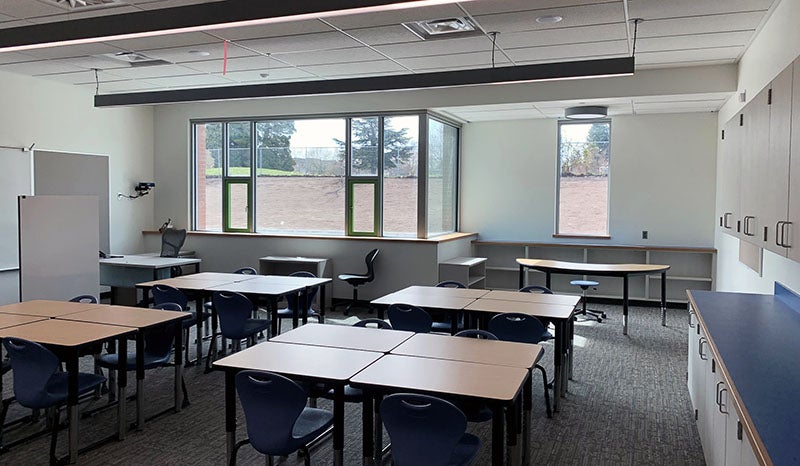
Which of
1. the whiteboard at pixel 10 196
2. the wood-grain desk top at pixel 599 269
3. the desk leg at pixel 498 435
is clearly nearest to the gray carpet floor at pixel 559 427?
the desk leg at pixel 498 435

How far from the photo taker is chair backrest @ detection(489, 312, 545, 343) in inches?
177

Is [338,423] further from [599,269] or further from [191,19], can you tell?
[599,269]

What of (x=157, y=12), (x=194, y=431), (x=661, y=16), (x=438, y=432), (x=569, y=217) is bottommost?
(x=194, y=431)

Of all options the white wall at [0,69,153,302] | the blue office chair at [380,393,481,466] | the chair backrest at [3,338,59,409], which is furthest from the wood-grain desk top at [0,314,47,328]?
the white wall at [0,69,153,302]

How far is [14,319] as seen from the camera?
447 centimetres

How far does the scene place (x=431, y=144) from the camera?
9055 mm

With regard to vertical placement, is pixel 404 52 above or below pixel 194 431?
above

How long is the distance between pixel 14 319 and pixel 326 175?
5533 mm

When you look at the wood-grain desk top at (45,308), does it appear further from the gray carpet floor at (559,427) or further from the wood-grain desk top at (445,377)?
the wood-grain desk top at (445,377)

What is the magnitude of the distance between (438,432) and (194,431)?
7.56ft

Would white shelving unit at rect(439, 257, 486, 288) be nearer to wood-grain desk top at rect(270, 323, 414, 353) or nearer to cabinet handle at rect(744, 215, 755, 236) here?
wood-grain desk top at rect(270, 323, 414, 353)

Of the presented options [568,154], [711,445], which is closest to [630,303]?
[568,154]

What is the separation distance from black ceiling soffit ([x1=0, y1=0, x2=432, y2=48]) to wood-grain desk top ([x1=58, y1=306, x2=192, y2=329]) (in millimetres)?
2020

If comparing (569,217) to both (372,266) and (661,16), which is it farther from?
(661,16)
